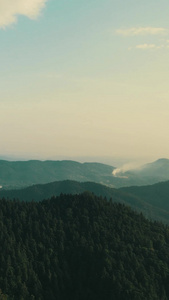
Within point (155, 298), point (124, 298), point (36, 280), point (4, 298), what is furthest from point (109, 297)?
point (4, 298)

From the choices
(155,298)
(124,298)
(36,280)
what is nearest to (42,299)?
(36,280)

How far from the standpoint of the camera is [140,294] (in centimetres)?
19588

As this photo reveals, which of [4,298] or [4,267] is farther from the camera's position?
[4,267]

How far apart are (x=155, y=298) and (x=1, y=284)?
73843mm

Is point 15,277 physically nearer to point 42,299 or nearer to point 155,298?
point 42,299

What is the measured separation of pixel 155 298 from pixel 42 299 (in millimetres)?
54396

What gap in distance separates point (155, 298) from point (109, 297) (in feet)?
73.7

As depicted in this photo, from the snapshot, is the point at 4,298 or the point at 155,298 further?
the point at 155,298

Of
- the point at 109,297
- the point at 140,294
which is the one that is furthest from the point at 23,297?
the point at 140,294

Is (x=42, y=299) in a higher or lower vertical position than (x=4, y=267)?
lower

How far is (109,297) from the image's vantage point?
198 m

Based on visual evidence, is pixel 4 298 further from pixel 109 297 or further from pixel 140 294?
pixel 140 294

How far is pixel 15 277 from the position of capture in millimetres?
196000

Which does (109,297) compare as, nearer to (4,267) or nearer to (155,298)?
(155,298)
